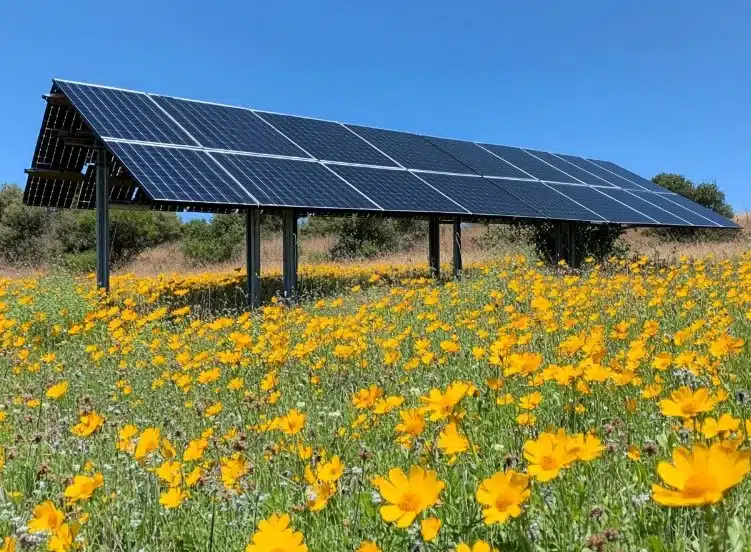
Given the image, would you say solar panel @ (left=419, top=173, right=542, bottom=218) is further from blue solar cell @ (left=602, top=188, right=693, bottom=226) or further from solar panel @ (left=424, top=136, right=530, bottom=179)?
blue solar cell @ (left=602, top=188, right=693, bottom=226)

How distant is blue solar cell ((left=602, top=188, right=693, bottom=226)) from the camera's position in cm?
1443

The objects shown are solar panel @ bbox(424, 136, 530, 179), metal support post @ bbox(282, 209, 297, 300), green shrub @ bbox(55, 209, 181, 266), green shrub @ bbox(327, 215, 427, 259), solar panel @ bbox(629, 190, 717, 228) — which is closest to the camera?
metal support post @ bbox(282, 209, 297, 300)

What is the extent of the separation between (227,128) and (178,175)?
3.33 m

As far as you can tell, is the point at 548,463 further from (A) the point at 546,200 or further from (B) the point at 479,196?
(A) the point at 546,200

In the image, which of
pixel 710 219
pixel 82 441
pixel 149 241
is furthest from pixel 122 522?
pixel 149 241

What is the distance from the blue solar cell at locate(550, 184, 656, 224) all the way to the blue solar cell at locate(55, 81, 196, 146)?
28.5ft

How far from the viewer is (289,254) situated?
9.17 metres

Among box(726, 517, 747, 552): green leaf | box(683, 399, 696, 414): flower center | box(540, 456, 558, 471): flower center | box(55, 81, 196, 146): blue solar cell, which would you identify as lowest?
box(726, 517, 747, 552): green leaf

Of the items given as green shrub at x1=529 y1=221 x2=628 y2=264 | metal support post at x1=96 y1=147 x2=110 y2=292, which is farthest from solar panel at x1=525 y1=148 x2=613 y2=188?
metal support post at x1=96 y1=147 x2=110 y2=292

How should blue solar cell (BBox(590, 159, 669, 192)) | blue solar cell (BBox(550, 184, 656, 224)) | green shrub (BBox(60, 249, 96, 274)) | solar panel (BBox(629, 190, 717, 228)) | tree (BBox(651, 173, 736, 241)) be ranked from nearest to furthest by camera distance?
blue solar cell (BBox(550, 184, 656, 224))
solar panel (BBox(629, 190, 717, 228))
blue solar cell (BBox(590, 159, 669, 192))
green shrub (BBox(60, 249, 96, 274))
tree (BBox(651, 173, 736, 241))

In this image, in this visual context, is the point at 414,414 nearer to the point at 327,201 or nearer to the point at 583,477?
the point at 583,477

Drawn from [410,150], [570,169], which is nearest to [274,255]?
[410,150]

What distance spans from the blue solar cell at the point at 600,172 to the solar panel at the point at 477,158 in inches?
157

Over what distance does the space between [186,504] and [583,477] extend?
1343 millimetres
